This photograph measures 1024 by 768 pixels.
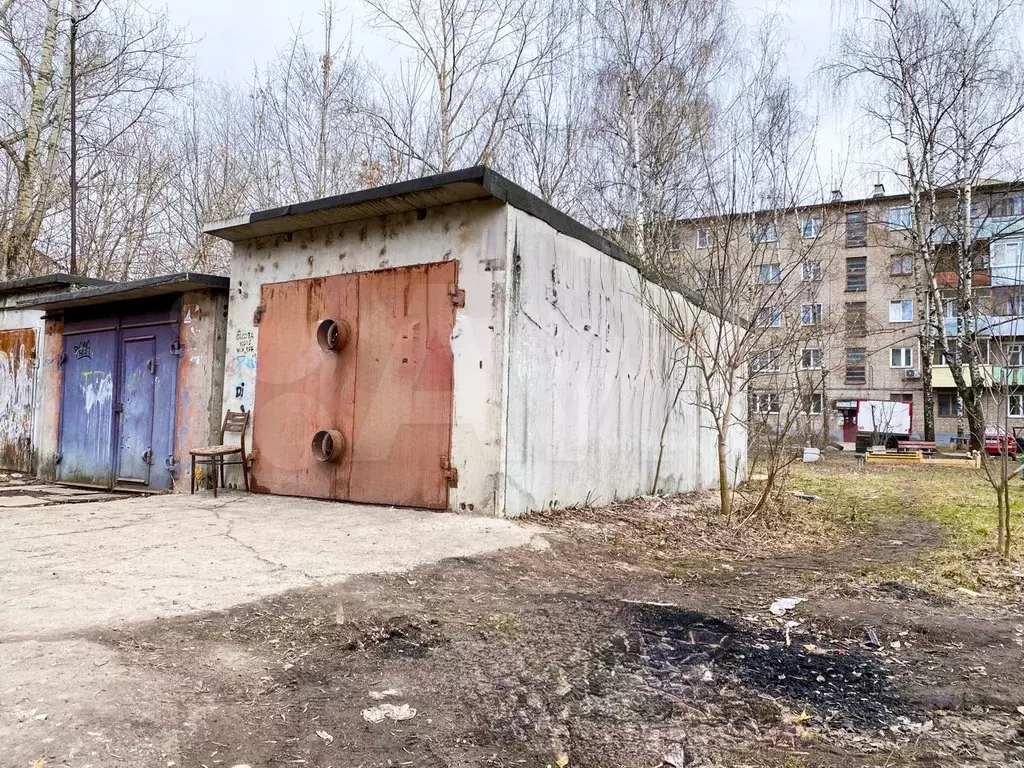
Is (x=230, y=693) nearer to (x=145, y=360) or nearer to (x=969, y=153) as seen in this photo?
(x=145, y=360)

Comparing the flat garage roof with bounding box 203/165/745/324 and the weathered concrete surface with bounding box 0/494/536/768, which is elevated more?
the flat garage roof with bounding box 203/165/745/324

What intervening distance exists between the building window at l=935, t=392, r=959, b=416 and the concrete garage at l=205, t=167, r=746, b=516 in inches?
1364

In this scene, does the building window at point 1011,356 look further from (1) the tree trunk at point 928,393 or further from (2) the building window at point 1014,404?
(1) the tree trunk at point 928,393

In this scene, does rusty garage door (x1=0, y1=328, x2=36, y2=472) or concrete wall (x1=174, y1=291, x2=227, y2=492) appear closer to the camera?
concrete wall (x1=174, y1=291, x2=227, y2=492)

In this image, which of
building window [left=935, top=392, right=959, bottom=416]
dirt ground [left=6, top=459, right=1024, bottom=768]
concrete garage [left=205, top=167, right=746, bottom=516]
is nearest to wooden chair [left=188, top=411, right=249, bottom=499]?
concrete garage [left=205, top=167, right=746, bottom=516]

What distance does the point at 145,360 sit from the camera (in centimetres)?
841

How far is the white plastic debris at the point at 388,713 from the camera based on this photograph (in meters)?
2.26

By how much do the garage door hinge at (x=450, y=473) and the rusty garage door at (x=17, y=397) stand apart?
25.5 feet

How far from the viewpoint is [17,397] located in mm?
10195

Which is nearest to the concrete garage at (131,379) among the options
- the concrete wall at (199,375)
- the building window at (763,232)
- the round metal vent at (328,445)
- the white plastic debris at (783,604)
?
the concrete wall at (199,375)

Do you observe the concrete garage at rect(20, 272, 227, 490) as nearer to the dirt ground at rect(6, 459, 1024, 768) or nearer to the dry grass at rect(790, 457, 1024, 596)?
the dirt ground at rect(6, 459, 1024, 768)

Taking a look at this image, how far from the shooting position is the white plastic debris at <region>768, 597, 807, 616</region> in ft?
12.0

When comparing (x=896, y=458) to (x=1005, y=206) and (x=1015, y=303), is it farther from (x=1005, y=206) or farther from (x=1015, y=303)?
(x=1015, y=303)

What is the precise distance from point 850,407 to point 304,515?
3479 centimetres
